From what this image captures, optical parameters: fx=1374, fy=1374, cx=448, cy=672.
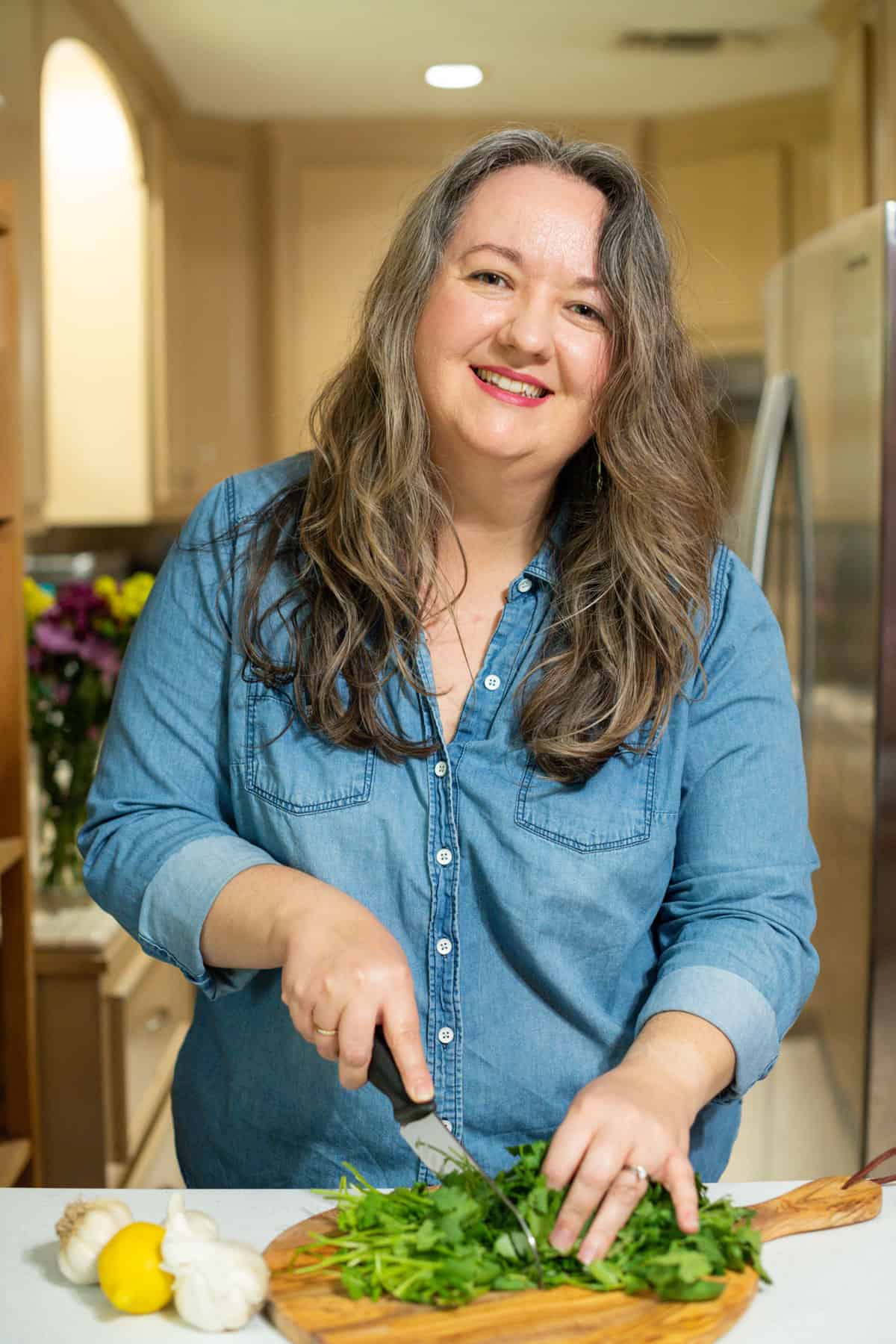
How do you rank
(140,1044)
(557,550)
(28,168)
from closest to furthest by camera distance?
(557,550)
(140,1044)
(28,168)

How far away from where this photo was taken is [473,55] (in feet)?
12.7

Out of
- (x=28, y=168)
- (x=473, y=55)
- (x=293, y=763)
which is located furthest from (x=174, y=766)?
(x=473, y=55)

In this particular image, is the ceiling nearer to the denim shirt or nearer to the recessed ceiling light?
the recessed ceiling light

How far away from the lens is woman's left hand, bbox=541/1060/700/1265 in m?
0.80

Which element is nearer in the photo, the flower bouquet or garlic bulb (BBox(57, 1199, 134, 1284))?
garlic bulb (BBox(57, 1199, 134, 1284))

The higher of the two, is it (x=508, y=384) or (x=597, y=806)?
(x=508, y=384)

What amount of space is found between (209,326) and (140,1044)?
270cm

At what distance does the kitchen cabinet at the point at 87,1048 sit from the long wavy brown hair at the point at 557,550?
113 cm

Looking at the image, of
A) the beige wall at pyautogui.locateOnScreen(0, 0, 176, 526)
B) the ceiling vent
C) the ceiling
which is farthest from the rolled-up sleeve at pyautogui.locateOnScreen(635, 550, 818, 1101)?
the ceiling vent

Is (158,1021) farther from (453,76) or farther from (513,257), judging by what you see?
(453,76)

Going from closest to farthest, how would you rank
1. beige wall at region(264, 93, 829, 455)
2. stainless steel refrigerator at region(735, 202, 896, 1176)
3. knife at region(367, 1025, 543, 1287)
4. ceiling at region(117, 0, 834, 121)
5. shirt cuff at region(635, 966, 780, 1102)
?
knife at region(367, 1025, 543, 1287)
shirt cuff at region(635, 966, 780, 1102)
stainless steel refrigerator at region(735, 202, 896, 1176)
ceiling at region(117, 0, 834, 121)
beige wall at region(264, 93, 829, 455)

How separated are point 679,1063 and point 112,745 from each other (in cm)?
51

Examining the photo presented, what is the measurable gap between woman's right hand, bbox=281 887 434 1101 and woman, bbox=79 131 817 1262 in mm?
126

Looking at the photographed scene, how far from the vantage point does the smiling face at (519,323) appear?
106 cm
